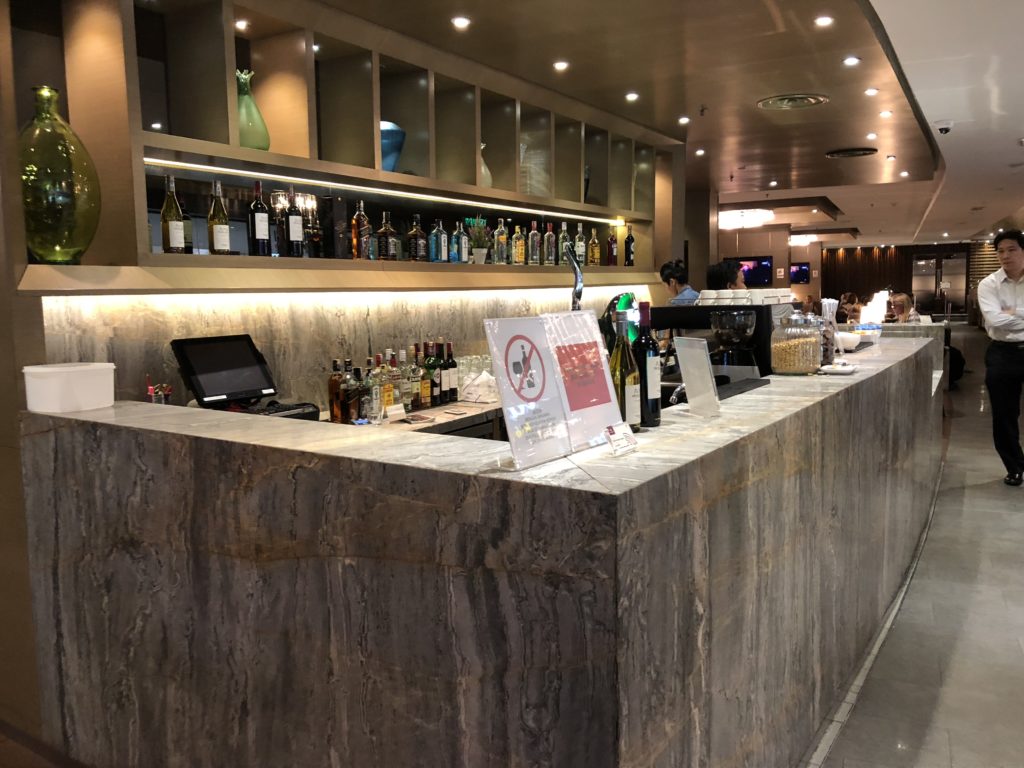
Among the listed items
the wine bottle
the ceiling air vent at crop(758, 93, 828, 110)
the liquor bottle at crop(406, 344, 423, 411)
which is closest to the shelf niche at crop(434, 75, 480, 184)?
the liquor bottle at crop(406, 344, 423, 411)

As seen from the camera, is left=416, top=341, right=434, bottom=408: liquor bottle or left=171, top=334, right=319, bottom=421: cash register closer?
Answer: left=171, top=334, right=319, bottom=421: cash register

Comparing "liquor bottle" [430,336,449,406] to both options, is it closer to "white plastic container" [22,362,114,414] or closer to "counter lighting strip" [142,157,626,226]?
"counter lighting strip" [142,157,626,226]

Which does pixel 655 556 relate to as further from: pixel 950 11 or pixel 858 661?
pixel 950 11

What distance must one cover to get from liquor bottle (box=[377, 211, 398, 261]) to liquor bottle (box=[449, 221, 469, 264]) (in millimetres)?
460

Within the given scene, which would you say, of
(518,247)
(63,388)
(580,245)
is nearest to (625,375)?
(63,388)

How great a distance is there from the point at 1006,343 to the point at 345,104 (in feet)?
14.8

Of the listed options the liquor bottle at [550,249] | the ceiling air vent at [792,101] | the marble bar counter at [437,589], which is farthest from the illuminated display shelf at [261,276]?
the ceiling air vent at [792,101]

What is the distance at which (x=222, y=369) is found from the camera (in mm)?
3203

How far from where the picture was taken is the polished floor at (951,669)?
Answer: 2.41m

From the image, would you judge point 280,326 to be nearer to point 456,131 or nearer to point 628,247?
point 456,131

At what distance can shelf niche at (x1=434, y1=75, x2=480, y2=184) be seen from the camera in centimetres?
443

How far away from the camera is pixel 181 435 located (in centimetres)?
196

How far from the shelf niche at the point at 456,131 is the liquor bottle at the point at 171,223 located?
5.45 feet

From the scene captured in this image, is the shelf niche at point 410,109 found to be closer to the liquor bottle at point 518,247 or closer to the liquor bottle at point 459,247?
the liquor bottle at point 459,247
